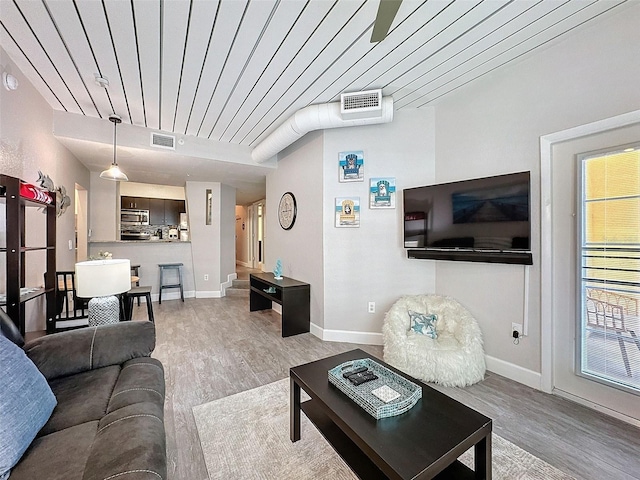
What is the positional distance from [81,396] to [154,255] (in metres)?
4.47

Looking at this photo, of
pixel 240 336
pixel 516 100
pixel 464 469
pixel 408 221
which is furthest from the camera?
pixel 240 336

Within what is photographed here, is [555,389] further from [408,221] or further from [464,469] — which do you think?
[408,221]

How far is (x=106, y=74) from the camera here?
241cm

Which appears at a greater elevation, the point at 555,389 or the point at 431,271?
the point at 431,271

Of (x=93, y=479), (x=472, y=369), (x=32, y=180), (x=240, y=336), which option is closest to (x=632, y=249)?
(x=472, y=369)

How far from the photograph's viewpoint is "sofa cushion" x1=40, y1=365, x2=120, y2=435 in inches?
46.0

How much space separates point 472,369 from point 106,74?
159 inches

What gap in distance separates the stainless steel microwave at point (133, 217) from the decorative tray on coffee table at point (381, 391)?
7.07 meters

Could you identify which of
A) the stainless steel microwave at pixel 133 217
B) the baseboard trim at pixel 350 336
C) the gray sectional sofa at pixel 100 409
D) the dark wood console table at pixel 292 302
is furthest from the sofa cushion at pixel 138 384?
the stainless steel microwave at pixel 133 217

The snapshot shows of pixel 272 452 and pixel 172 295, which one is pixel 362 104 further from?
pixel 172 295

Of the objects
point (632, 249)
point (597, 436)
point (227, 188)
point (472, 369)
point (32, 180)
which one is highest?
point (227, 188)

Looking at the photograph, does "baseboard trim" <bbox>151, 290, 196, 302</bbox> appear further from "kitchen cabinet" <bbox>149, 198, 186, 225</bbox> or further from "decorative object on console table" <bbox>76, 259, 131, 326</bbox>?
"decorative object on console table" <bbox>76, 259, 131, 326</bbox>

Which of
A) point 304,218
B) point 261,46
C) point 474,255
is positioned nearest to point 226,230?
point 304,218

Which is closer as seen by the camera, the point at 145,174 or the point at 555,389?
the point at 555,389
